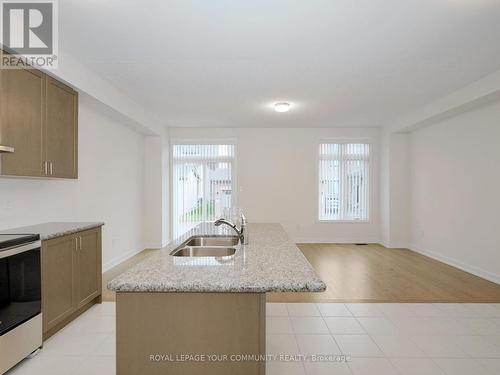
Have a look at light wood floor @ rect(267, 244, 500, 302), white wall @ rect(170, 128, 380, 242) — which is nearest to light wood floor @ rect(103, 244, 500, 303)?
light wood floor @ rect(267, 244, 500, 302)

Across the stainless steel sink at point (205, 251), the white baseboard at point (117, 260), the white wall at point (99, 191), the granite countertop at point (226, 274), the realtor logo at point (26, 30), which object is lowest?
the white baseboard at point (117, 260)

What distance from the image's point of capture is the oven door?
1935 millimetres

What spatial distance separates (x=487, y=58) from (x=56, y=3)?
13.7 ft

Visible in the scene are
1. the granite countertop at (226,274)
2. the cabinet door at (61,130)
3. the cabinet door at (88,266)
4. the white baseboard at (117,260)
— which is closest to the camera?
the granite countertop at (226,274)

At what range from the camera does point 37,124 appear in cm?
256

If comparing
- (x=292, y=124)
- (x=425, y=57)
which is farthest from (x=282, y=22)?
(x=292, y=124)

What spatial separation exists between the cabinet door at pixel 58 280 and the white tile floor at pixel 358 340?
8.3 inches

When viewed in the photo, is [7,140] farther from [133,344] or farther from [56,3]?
[133,344]

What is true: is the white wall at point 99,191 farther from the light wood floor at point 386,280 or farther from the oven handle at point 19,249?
the oven handle at point 19,249

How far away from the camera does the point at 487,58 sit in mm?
3145

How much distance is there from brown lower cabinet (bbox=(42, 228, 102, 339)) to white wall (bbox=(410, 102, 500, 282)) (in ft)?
16.9

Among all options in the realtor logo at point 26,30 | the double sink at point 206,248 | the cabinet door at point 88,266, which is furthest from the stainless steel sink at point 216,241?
the realtor logo at point 26,30

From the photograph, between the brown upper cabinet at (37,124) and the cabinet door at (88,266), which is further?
the cabinet door at (88,266)

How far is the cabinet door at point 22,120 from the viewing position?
222cm
